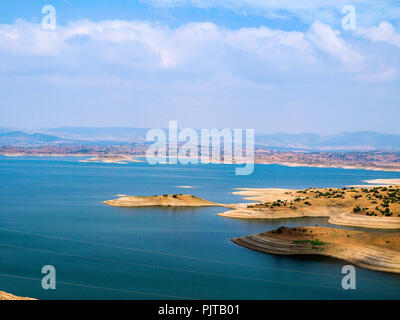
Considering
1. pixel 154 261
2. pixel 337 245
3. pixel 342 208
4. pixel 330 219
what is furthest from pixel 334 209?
pixel 154 261

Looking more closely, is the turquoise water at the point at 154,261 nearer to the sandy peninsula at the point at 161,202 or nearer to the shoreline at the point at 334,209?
the shoreline at the point at 334,209

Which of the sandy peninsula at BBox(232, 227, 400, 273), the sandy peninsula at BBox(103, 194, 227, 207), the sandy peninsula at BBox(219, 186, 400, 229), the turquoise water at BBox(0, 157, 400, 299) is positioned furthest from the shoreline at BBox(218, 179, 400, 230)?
the sandy peninsula at BBox(232, 227, 400, 273)

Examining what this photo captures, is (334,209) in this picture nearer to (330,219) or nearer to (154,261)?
(330,219)

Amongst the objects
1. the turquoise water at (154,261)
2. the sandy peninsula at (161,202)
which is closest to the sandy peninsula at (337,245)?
the turquoise water at (154,261)

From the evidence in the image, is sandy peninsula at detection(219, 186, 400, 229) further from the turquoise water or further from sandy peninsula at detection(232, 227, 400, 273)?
sandy peninsula at detection(232, 227, 400, 273)
